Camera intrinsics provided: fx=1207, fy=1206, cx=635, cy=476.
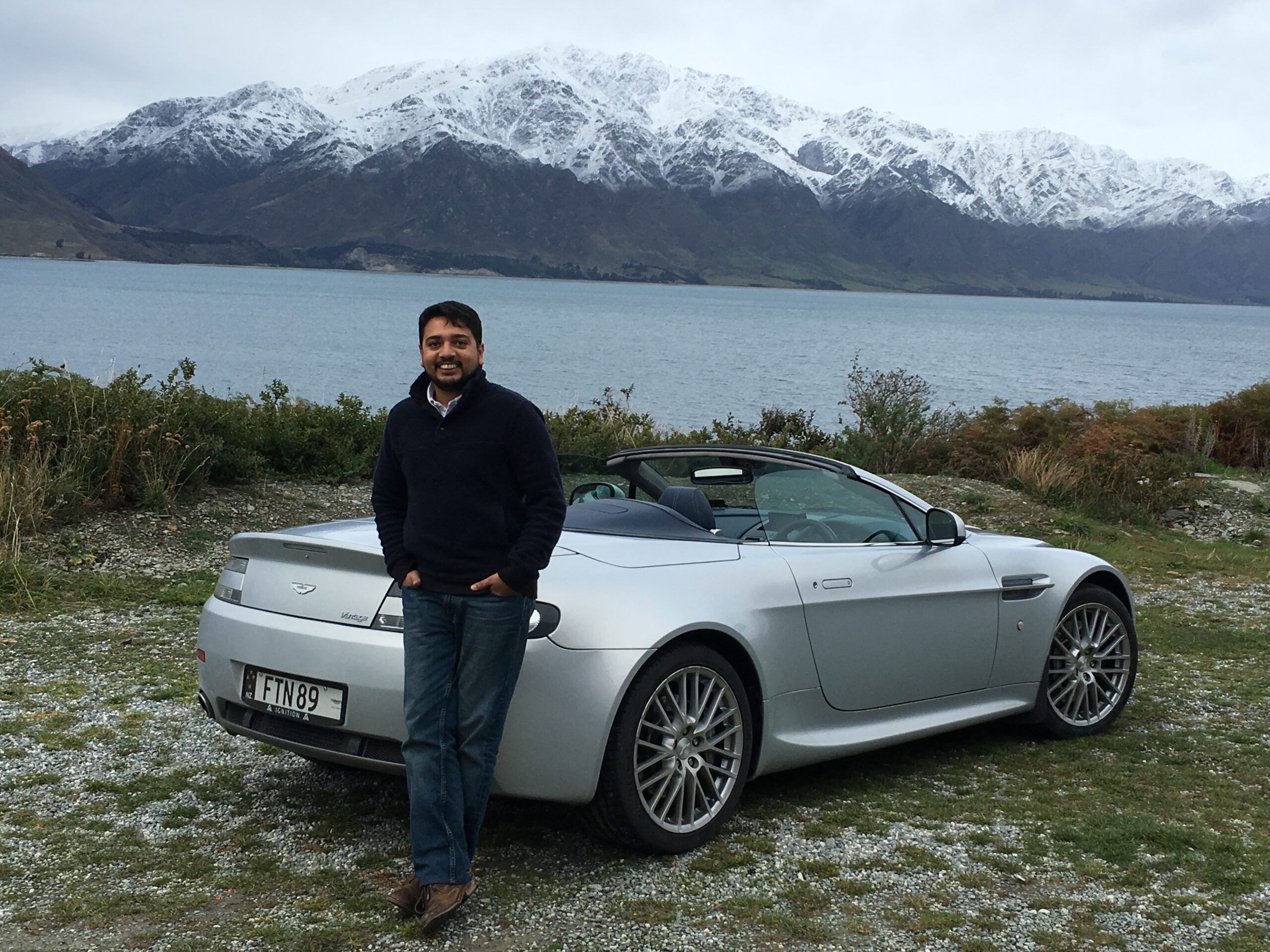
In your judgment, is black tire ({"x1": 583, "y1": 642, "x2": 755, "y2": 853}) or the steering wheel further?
the steering wheel

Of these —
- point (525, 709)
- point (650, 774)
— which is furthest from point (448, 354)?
point (650, 774)

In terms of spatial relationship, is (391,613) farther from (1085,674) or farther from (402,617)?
(1085,674)

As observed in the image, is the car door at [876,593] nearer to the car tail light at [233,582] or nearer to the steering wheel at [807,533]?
the steering wheel at [807,533]

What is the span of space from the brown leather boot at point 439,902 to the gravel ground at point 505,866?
0.25ft

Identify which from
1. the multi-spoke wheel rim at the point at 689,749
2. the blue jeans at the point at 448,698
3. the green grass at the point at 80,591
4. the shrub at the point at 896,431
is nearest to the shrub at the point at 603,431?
the shrub at the point at 896,431

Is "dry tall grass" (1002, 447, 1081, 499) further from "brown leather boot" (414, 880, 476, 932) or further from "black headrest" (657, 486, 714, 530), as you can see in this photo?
"brown leather boot" (414, 880, 476, 932)

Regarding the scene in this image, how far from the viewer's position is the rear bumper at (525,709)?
383 cm

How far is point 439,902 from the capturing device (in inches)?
138

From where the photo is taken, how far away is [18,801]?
4.54 metres

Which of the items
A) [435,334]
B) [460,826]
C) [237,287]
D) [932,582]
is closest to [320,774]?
[460,826]

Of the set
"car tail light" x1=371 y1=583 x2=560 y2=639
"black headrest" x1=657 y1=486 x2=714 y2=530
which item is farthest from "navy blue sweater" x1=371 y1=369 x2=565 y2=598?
"black headrest" x1=657 y1=486 x2=714 y2=530

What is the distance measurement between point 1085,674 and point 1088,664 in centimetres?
6

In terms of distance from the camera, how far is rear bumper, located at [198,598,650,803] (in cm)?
383

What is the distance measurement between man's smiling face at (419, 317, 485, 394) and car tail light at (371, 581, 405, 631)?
764mm
